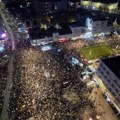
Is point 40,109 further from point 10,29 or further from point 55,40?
point 10,29

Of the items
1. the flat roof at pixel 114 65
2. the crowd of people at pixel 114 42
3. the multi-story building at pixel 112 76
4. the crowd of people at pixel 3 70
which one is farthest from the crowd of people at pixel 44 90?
the crowd of people at pixel 114 42

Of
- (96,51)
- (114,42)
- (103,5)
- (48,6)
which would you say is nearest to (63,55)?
(96,51)

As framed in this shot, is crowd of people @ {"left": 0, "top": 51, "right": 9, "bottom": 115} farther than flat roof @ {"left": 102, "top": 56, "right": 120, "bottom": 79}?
Yes

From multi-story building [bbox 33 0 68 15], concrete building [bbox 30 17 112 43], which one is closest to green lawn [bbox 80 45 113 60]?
concrete building [bbox 30 17 112 43]

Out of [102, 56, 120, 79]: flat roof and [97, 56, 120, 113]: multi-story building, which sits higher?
[102, 56, 120, 79]: flat roof

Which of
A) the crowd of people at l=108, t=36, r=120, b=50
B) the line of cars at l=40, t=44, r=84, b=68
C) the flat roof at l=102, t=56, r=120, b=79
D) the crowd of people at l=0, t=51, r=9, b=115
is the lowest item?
the crowd of people at l=108, t=36, r=120, b=50

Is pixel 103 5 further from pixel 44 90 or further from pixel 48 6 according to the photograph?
pixel 44 90

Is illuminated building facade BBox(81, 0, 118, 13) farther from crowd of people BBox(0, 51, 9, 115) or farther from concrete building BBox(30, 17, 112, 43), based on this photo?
crowd of people BBox(0, 51, 9, 115)

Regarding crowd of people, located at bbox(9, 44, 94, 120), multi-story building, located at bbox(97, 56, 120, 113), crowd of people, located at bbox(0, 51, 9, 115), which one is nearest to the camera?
crowd of people, located at bbox(9, 44, 94, 120)
